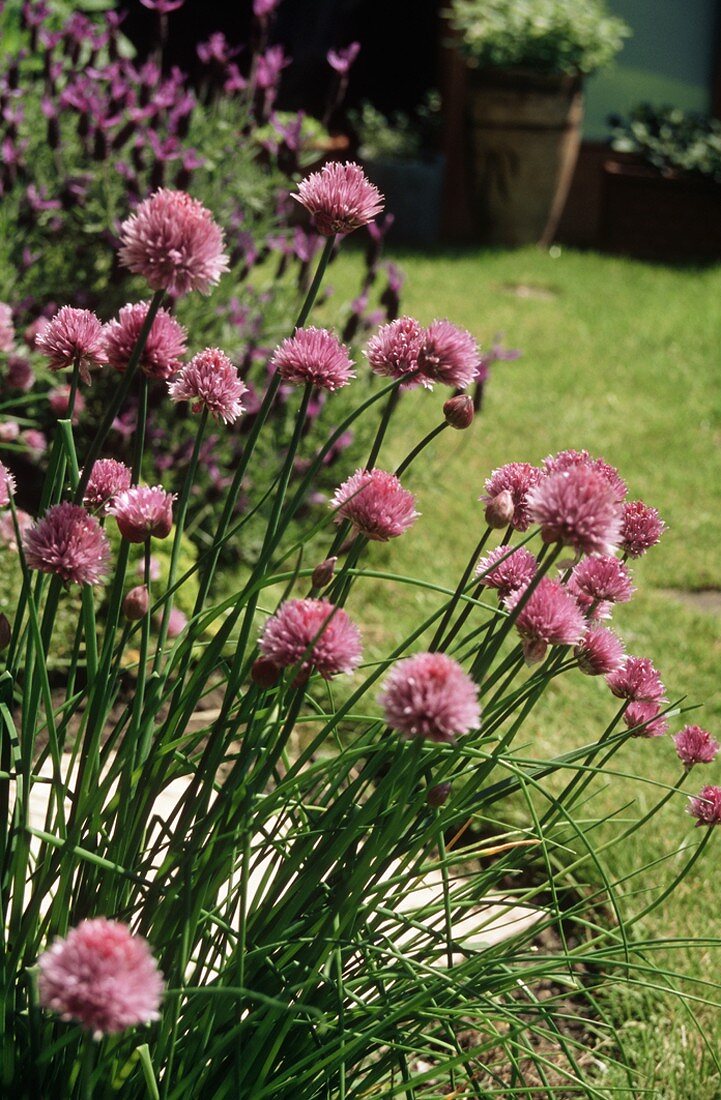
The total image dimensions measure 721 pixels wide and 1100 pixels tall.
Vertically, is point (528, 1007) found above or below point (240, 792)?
below

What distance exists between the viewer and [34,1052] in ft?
3.46

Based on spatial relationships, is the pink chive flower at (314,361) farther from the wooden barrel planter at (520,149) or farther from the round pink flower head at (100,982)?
the wooden barrel planter at (520,149)

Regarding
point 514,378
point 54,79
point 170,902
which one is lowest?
point 514,378

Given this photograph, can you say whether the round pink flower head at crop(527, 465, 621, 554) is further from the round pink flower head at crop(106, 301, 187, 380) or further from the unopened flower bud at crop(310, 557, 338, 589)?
the round pink flower head at crop(106, 301, 187, 380)

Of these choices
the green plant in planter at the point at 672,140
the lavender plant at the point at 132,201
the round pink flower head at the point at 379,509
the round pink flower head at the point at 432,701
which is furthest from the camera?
the green plant in planter at the point at 672,140

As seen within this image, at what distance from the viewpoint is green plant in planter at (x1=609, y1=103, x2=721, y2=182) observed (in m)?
7.89

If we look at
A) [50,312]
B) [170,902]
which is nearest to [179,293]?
[170,902]

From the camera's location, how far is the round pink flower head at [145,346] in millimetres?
1156

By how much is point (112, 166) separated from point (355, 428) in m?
0.99

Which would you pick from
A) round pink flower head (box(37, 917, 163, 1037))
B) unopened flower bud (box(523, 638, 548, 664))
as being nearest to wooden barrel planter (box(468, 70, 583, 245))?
unopened flower bud (box(523, 638, 548, 664))

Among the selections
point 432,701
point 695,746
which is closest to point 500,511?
point 432,701

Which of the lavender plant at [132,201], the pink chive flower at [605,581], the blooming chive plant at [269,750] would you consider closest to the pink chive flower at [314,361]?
the blooming chive plant at [269,750]

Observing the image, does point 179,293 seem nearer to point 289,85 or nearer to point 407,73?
point 289,85

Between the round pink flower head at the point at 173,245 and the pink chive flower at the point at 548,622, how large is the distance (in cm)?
41
